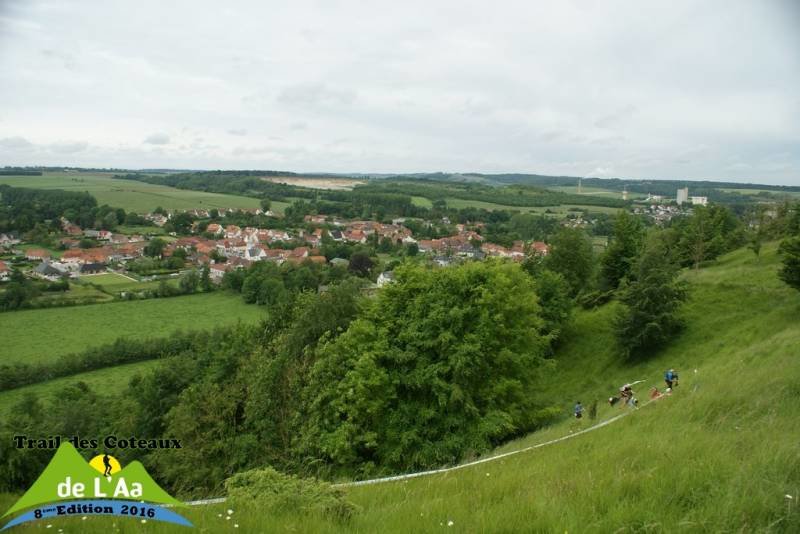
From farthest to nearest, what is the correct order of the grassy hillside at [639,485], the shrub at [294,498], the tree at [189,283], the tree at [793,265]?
1. the tree at [189,283]
2. the tree at [793,265]
3. the shrub at [294,498]
4. the grassy hillside at [639,485]

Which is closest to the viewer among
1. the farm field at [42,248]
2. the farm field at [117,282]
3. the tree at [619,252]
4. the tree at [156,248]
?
the tree at [619,252]

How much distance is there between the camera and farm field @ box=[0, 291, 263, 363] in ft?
145

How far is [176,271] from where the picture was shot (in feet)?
271

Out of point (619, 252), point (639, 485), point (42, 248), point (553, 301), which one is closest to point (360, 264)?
point (619, 252)

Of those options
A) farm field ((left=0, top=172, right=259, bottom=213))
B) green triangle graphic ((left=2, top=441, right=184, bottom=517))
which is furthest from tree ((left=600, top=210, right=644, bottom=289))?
farm field ((left=0, top=172, right=259, bottom=213))

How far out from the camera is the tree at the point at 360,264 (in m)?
78.6

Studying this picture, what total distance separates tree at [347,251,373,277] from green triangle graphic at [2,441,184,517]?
239 ft

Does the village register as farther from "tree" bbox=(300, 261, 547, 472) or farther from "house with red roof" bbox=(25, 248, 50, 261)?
"tree" bbox=(300, 261, 547, 472)

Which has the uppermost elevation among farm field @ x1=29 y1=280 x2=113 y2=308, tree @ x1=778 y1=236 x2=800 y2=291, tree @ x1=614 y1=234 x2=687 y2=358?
tree @ x1=778 y1=236 x2=800 y2=291

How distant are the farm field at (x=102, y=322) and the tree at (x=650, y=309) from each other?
33.3m

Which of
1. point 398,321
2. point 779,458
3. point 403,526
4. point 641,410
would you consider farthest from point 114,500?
point 398,321

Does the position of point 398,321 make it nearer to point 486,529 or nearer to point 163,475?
point 163,475

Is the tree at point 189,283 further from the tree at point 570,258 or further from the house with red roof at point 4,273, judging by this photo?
the tree at point 570,258

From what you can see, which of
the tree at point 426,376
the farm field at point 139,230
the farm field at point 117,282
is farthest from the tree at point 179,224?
the tree at point 426,376
